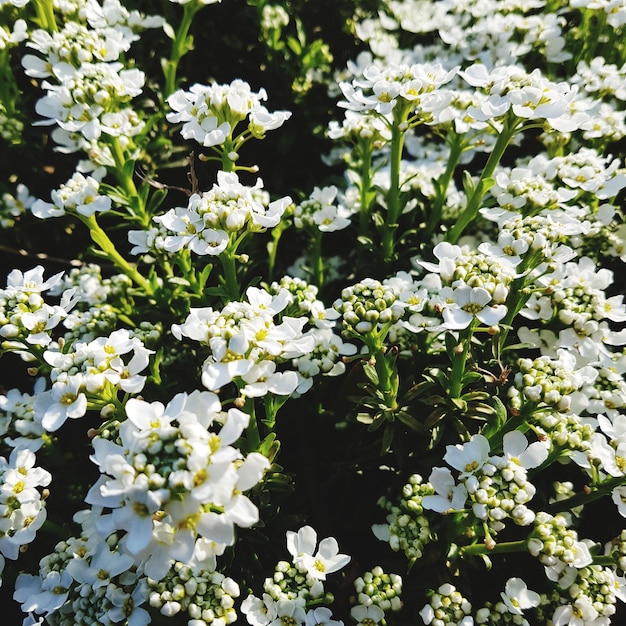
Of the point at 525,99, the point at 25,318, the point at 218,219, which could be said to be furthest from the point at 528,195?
the point at 25,318

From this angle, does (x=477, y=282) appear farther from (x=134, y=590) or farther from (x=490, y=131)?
(x=134, y=590)

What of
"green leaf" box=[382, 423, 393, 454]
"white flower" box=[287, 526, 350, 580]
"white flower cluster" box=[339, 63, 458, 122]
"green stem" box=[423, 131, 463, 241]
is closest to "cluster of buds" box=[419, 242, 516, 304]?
"green leaf" box=[382, 423, 393, 454]

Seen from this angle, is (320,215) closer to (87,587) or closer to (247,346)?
(247,346)

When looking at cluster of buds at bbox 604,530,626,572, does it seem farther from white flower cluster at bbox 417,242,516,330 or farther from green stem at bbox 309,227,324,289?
green stem at bbox 309,227,324,289

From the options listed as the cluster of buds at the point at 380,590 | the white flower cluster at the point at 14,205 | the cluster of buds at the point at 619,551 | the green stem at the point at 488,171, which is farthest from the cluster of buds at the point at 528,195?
the white flower cluster at the point at 14,205

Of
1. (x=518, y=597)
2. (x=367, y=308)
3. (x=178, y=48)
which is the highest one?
(x=178, y=48)

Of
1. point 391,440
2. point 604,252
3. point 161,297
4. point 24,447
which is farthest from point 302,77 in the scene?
point 24,447
